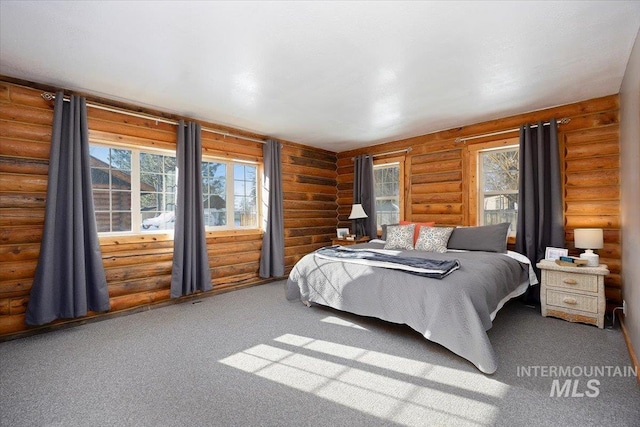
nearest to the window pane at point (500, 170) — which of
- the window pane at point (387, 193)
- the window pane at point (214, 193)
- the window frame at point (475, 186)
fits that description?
the window frame at point (475, 186)

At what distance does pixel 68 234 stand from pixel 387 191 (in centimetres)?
438

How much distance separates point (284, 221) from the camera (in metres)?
5.29

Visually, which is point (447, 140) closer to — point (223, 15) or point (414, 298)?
point (414, 298)

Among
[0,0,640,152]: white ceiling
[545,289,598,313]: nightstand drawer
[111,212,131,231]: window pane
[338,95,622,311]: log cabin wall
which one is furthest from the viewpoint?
[111,212,131,231]: window pane

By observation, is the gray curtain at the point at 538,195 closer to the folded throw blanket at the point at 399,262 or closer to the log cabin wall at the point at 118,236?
the folded throw blanket at the point at 399,262

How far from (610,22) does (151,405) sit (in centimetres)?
371

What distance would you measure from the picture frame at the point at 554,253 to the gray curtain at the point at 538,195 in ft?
0.46

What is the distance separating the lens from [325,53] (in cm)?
244

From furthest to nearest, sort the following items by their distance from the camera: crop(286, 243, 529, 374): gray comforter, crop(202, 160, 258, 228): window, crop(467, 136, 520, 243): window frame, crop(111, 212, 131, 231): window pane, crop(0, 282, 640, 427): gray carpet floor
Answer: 1. crop(202, 160, 258, 228): window
2. crop(467, 136, 520, 243): window frame
3. crop(111, 212, 131, 231): window pane
4. crop(286, 243, 529, 374): gray comforter
5. crop(0, 282, 640, 427): gray carpet floor

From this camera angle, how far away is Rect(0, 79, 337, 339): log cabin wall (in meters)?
2.87

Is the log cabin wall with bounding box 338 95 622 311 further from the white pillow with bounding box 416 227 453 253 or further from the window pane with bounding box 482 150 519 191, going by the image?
the white pillow with bounding box 416 227 453 253

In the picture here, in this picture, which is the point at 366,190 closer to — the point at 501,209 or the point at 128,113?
the point at 501,209

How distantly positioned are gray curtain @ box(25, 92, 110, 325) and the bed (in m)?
2.07

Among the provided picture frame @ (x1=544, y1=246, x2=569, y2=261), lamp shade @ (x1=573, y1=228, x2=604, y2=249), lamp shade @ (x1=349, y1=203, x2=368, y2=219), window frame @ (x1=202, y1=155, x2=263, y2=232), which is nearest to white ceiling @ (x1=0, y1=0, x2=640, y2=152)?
window frame @ (x1=202, y1=155, x2=263, y2=232)
